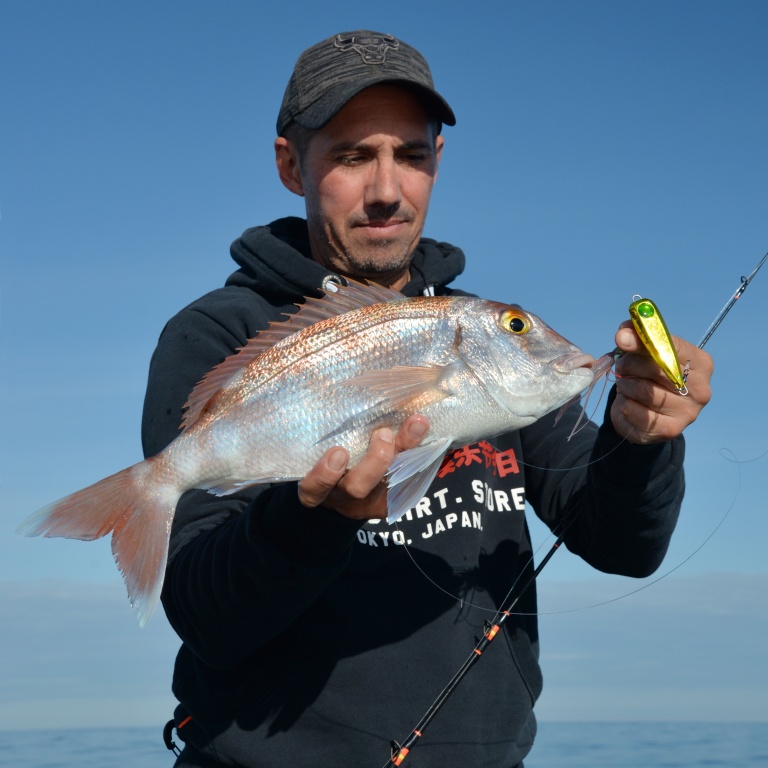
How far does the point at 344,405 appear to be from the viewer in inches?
135

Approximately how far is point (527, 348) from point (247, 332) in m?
1.33

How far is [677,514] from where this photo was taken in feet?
14.1

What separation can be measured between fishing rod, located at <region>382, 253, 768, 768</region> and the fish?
500 mm

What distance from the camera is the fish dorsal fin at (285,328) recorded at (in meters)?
3.70

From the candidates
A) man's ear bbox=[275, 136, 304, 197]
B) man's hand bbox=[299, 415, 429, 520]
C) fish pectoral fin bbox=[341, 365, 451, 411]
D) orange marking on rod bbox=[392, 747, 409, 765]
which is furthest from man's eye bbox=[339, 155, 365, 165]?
orange marking on rod bbox=[392, 747, 409, 765]

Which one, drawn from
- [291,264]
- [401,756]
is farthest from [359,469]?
[291,264]

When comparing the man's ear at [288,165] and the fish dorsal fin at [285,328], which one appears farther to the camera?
the man's ear at [288,165]

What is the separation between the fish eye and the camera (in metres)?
3.61

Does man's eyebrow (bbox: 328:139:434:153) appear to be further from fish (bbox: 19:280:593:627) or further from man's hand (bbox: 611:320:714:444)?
man's hand (bbox: 611:320:714:444)

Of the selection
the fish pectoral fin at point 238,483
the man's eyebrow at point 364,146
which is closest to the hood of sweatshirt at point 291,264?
the man's eyebrow at point 364,146

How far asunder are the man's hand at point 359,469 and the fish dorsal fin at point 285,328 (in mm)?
571

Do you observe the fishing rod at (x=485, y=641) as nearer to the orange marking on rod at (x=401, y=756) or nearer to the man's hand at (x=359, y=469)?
the orange marking on rod at (x=401, y=756)

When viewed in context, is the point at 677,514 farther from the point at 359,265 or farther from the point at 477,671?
the point at 359,265

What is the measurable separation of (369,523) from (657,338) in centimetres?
150
